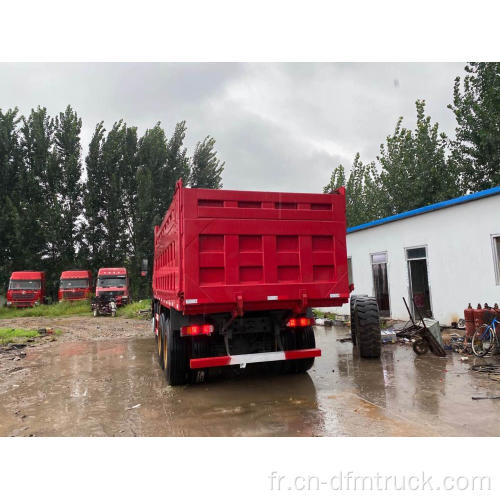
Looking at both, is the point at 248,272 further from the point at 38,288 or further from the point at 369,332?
the point at 38,288

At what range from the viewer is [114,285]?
22.2 m

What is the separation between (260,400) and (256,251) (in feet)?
6.66

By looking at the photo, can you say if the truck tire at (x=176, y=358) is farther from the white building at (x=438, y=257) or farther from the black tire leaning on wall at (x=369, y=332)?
the white building at (x=438, y=257)

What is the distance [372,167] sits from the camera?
3372cm

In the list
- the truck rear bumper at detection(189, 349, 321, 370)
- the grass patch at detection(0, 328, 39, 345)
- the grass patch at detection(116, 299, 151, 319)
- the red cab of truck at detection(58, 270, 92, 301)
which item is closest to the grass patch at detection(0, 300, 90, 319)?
the red cab of truck at detection(58, 270, 92, 301)

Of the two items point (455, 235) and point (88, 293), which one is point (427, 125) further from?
point (88, 293)

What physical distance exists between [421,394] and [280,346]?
203cm

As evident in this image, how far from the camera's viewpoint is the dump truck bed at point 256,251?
523 centimetres

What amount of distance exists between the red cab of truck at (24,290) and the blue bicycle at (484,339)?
2454cm

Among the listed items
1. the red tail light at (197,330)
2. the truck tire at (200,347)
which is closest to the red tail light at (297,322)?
the red tail light at (197,330)

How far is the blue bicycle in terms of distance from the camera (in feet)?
24.2

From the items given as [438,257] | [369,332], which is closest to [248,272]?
[369,332]

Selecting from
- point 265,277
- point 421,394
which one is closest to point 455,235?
point 421,394
